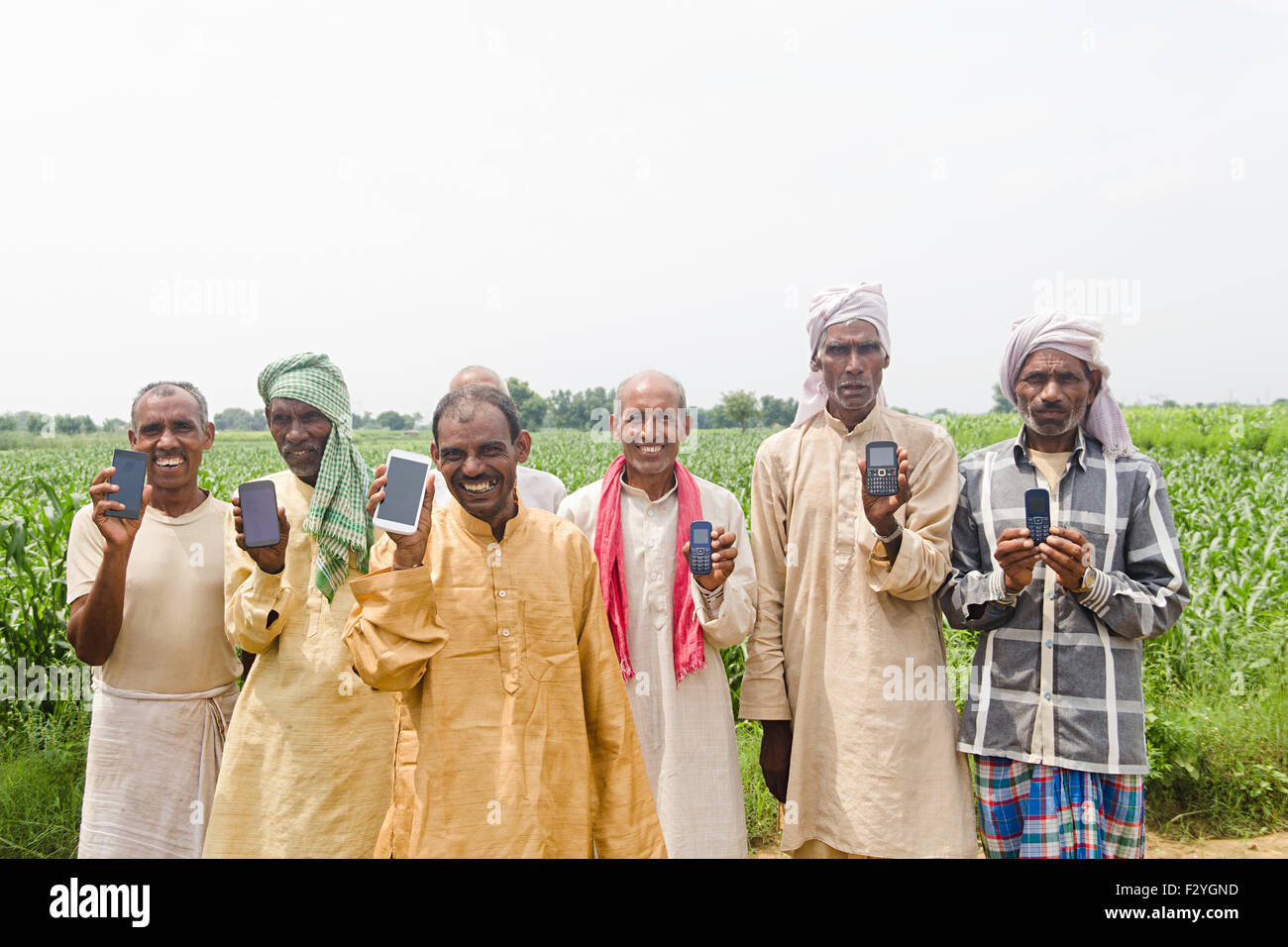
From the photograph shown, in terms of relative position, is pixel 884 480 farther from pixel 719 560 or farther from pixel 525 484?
pixel 525 484

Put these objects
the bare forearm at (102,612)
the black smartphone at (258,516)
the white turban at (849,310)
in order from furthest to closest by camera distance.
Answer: the white turban at (849,310), the bare forearm at (102,612), the black smartphone at (258,516)

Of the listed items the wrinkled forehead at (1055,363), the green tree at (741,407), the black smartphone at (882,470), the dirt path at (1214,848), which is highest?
the green tree at (741,407)

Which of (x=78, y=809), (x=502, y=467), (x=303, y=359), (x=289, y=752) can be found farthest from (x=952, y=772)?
(x=78, y=809)

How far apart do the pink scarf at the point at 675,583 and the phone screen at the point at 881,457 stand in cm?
67

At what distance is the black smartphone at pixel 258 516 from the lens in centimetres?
266

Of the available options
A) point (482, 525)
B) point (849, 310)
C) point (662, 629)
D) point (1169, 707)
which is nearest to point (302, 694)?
point (482, 525)

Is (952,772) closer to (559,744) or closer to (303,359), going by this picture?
(559,744)

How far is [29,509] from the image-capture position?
5457 mm

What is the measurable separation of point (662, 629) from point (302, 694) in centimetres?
127

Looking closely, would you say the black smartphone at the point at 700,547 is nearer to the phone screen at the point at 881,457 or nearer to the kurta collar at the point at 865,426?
the phone screen at the point at 881,457

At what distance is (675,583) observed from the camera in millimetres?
3234

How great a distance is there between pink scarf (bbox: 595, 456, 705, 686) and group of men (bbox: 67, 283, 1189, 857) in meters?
0.01

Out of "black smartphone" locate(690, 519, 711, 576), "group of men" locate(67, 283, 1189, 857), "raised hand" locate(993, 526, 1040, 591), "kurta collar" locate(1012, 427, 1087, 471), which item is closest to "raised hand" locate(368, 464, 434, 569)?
"group of men" locate(67, 283, 1189, 857)

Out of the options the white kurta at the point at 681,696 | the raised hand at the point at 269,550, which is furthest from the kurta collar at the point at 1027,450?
the raised hand at the point at 269,550
